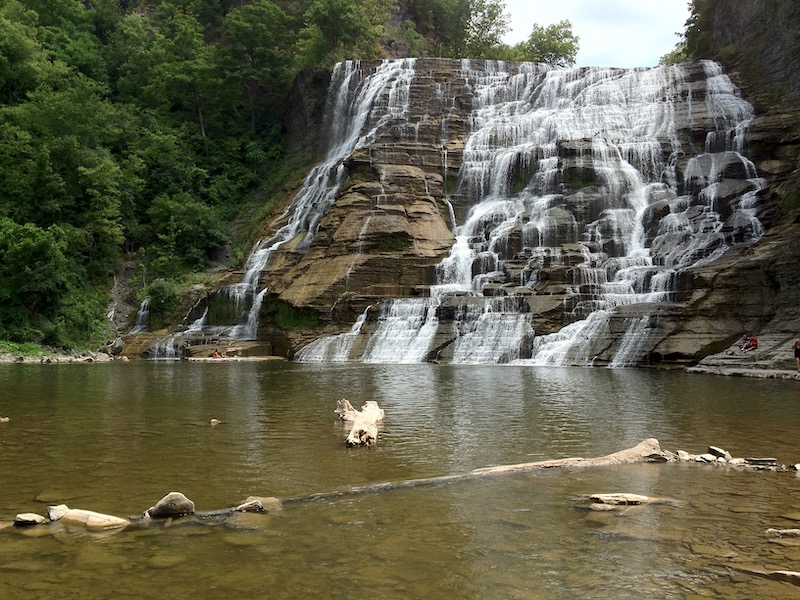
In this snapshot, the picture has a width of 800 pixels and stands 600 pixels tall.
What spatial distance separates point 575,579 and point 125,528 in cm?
330

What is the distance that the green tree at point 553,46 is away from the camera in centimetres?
6272

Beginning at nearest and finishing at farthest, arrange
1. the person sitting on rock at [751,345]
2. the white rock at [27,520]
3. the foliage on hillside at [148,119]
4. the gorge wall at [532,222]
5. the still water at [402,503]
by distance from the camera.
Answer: the still water at [402,503] < the white rock at [27,520] < the person sitting on rock at [751,345] < the gorge wall at [532,222] < the foliage on hillside at [148,119]

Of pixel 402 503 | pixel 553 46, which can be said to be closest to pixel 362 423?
pixel 402 503

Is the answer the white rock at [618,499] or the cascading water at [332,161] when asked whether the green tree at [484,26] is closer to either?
the cascading water at [332,161]

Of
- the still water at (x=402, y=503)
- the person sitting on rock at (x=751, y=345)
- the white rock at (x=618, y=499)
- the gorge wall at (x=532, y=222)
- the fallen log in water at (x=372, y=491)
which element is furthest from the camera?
the gorge wall at (x=532, y=222)

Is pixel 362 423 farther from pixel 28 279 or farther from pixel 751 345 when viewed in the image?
pixel 28 279

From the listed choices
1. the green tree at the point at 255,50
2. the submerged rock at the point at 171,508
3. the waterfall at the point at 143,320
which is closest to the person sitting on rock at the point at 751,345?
the submerged rock at the point at 171,508

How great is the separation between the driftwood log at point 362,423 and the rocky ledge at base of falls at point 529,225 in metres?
15.0

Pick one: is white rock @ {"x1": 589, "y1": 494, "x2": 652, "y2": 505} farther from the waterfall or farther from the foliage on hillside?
the waterfall

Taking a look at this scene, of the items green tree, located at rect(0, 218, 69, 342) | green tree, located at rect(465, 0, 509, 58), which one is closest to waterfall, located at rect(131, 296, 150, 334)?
green tree, located at rect(0, 218, 69, 342)

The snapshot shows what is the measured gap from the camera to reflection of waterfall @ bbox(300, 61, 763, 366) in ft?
85.0

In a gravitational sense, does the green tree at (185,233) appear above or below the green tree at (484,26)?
below

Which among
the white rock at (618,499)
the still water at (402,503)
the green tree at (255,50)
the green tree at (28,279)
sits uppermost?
the green tree at (255,50)

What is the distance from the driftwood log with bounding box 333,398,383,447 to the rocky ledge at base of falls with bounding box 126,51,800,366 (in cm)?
1505
